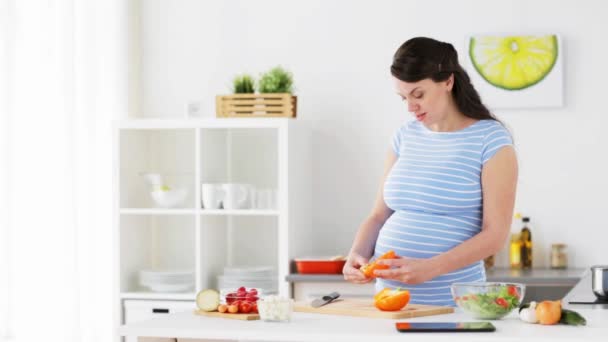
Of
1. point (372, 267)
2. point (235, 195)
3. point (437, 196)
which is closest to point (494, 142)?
point (437, 196)

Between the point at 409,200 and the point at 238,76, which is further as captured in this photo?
the point at 238,76

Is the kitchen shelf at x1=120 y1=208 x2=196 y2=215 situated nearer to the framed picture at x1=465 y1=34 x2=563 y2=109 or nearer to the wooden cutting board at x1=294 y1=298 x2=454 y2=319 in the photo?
the framed picture at x1=465 y1=34 x2=563 y2=109

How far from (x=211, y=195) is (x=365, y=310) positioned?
2.15 metres

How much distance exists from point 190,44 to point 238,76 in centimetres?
51

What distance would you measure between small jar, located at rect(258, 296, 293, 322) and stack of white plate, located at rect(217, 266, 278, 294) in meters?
2.18

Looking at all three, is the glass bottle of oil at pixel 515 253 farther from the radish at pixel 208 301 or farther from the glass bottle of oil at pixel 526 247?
the radish at pixel 208 301

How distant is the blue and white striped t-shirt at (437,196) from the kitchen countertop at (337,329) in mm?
364

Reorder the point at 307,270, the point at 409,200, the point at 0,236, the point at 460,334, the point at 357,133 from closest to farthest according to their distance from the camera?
the point at 460,334 → the point at 409,200 → the point at 0,236 → the point at 307,270 → the point at 357,133

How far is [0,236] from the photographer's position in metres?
3.88

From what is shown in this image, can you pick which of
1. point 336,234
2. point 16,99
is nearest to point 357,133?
point 336,234

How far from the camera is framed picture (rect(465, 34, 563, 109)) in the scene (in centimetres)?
443

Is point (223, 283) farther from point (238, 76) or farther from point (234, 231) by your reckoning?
point (238, 76)

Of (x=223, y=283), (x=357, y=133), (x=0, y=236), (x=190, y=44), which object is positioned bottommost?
(x=223, y=283)

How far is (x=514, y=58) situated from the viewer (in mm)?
4465
